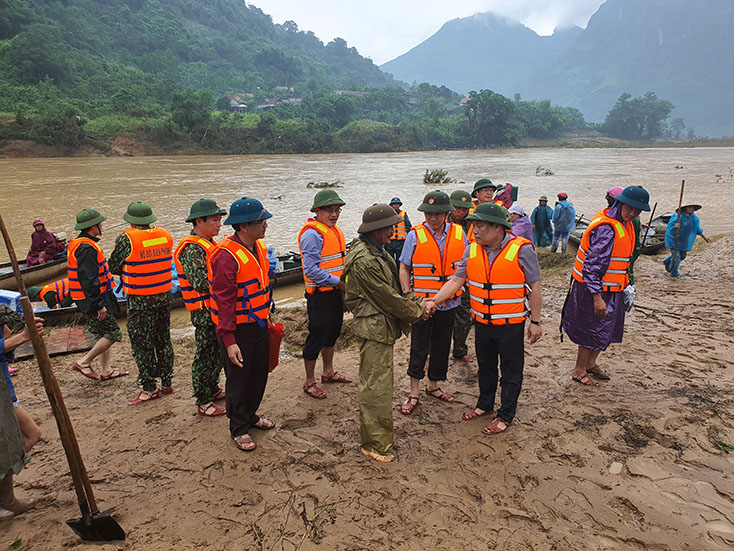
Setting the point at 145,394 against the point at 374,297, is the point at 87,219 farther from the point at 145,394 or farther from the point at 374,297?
the point at 374,297

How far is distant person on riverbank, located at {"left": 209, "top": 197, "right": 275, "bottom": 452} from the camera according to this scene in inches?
127

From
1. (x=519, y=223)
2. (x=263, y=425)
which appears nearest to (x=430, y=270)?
(x=263, y=425)

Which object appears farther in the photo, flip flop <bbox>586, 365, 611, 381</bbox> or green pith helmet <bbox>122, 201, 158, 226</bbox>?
flip flop <bbox>586, 365, 611, 381</bbox>

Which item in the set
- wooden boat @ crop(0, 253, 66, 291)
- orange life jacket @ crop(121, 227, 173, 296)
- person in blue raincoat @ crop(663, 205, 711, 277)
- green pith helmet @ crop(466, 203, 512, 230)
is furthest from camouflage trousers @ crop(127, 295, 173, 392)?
person in blue raincoat @ crop(663, 205, 711, 277)

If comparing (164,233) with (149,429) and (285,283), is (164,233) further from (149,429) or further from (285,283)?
(285,283)

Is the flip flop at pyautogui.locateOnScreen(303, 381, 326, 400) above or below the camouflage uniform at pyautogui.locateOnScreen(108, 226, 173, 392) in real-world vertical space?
below

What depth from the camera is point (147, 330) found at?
4.40m

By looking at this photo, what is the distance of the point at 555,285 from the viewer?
27.9 ft

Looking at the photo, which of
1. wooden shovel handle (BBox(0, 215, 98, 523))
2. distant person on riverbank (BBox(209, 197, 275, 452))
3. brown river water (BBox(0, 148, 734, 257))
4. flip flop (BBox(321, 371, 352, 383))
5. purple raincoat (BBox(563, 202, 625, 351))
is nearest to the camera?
wooden shovel handle (BBox(0, 215, 98, 523))

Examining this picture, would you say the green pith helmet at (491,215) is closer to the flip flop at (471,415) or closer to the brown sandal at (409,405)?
the flip flop at (471,415)

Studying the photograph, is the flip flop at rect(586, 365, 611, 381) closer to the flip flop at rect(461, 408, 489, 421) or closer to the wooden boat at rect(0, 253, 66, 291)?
the flip flop at rect(461, 408, 489, 421)

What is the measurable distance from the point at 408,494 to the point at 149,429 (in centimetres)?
240

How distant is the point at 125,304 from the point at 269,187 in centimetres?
2302

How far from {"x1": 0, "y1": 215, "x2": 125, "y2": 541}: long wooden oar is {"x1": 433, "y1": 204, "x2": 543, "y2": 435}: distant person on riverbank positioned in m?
2.66
